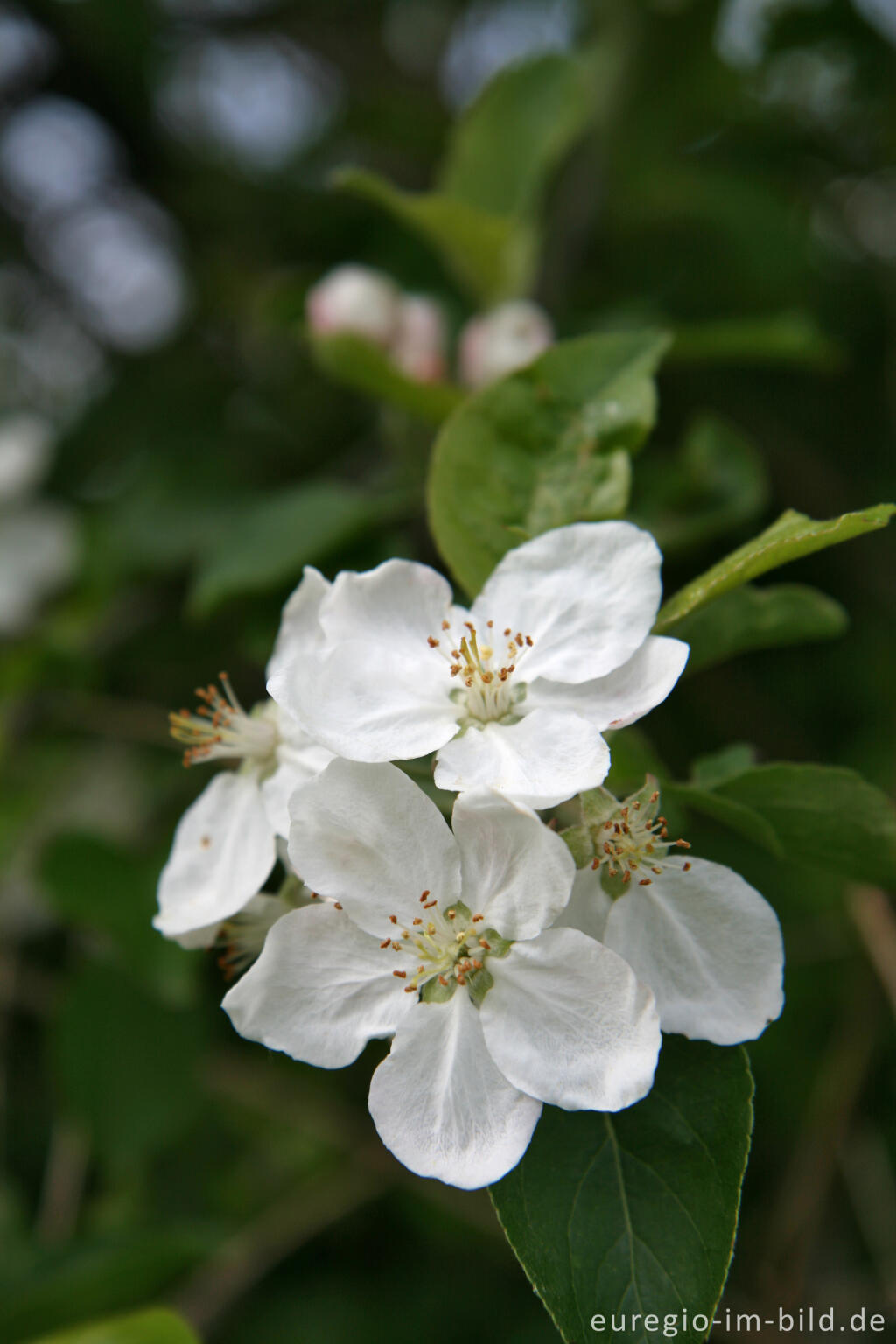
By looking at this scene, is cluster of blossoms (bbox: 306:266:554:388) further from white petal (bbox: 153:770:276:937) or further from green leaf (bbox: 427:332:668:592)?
white petal (bbox: 153:770:276:937)

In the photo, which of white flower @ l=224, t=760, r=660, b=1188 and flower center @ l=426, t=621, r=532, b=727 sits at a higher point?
flower center @ l=426, t=621, r=532, b=727

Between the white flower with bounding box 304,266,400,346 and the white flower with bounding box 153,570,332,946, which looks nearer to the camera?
the white flower with bounding box 153,570,332,946

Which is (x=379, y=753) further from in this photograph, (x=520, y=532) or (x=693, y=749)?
(x=693, y=749)

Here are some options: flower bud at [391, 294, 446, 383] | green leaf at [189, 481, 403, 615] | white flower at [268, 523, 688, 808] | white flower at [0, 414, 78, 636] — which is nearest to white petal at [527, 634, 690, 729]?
white flower at [268, 523, 688, 808]

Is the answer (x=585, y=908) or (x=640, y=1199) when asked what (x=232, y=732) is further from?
(x=640, y=1199)

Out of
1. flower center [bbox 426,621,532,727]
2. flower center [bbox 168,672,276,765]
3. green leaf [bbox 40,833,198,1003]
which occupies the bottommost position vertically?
green leaf [bbox 40,833,198,1003]

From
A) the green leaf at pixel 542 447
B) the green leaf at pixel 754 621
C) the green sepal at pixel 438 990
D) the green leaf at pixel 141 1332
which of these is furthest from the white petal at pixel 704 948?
the green leaf at pixel 141 1332

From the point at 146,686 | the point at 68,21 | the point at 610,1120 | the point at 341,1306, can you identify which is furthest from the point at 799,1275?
the point at 68,21
